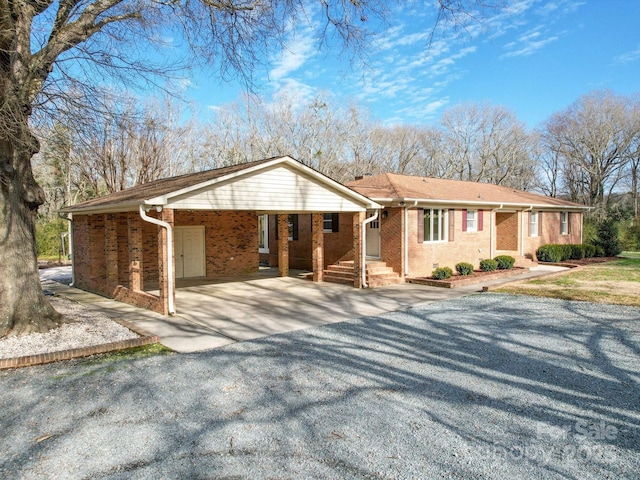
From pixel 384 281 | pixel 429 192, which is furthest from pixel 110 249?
pixel 429 192

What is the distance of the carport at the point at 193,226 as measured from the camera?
991cm

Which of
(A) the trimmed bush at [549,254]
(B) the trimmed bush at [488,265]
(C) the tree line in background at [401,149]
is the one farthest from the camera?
(C) the tree line in background at [401,149]

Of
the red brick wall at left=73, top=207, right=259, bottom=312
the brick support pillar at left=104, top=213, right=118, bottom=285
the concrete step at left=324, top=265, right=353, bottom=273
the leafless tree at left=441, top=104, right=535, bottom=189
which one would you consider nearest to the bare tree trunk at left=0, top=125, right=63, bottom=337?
the red brick wall at left=73, top=207, right=259, bottom=312

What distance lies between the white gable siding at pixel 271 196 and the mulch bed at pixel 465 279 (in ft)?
10.4

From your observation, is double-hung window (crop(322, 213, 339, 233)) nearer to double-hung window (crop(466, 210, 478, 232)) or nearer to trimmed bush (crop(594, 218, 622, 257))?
double-hung window (crop(466, 210, 478, 232))

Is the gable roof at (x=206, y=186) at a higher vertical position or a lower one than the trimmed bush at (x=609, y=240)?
higher

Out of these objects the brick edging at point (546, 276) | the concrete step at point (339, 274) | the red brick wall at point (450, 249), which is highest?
the red brick wall at point (450, 249)

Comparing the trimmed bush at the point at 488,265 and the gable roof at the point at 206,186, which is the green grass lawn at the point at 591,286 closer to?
the trimmed bush at the point at 488,265

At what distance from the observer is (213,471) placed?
3.43m

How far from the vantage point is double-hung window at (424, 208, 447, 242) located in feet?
51.1

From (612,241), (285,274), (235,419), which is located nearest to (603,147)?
(612,241)

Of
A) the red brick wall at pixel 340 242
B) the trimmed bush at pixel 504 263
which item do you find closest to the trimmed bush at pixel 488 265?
the trimmed bush at pixel 504 263

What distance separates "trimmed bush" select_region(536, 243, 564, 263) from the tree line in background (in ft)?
27.6

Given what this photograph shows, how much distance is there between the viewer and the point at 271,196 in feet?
38.1
